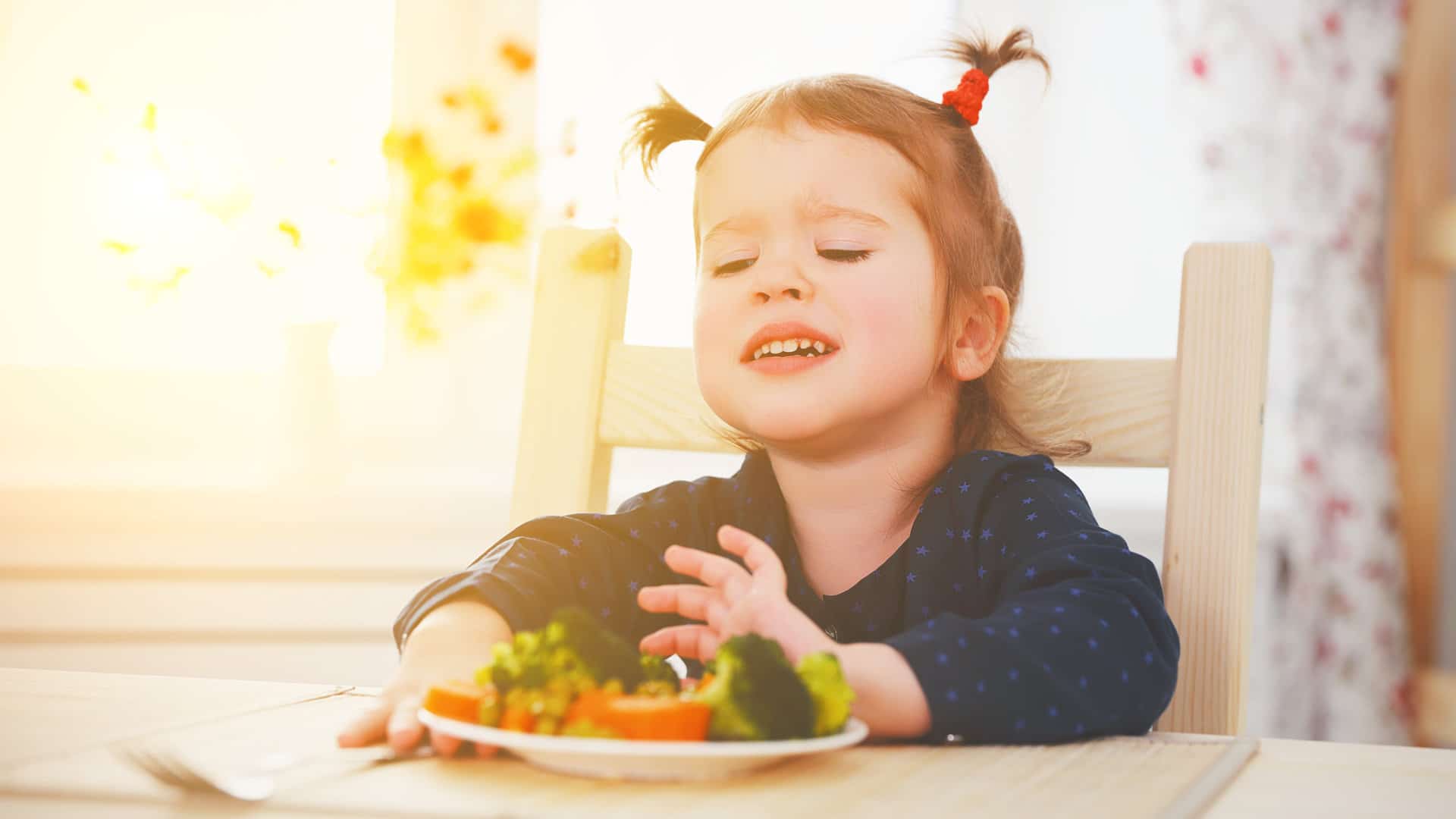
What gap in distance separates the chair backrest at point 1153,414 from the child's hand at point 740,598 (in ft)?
1.18

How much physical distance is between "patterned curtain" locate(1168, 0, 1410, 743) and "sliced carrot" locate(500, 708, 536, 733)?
2.01m

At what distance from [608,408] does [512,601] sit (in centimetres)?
33

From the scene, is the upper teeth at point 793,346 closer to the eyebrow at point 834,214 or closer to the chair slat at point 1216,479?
the eyebrow at point 834,214

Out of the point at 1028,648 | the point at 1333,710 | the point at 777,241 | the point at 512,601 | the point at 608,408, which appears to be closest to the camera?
the point at 1028,648

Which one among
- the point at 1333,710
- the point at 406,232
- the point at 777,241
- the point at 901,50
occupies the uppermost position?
the point at 901,50

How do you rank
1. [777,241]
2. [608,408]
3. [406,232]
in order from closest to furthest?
[777,241]
[608,408]
[406,232]

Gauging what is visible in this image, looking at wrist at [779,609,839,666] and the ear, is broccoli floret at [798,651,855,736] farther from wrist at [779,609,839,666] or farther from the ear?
the ear

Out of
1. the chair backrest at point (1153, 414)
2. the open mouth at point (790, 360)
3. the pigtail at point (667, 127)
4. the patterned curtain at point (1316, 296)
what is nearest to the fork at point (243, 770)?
the open mouth at point (790, 360)

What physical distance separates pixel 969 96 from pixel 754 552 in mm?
509

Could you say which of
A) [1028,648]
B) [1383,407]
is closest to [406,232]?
[1028,648]

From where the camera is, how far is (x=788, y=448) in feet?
3.00

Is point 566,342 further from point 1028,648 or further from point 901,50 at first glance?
point 901,50

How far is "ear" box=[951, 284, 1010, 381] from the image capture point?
36.5 inches

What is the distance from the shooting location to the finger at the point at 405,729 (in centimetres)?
52
